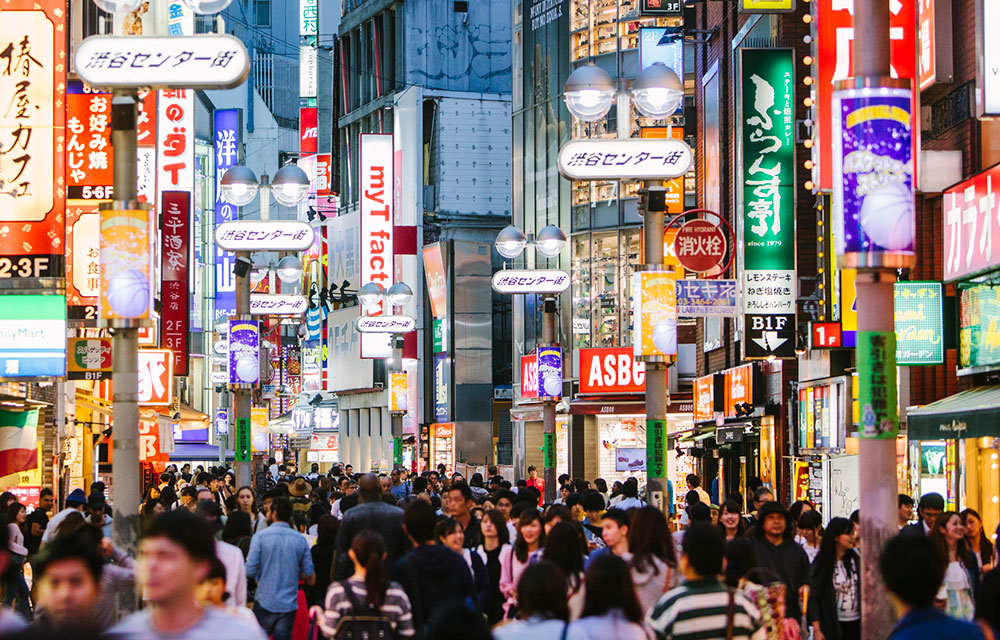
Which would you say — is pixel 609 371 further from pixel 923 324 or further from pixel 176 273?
pixel 923 324

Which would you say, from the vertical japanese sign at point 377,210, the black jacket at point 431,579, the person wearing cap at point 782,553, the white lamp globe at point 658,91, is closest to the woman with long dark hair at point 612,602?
the black jacket at point 431,579

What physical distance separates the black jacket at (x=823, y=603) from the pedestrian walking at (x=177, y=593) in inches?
273

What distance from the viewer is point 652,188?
18016 millimetres

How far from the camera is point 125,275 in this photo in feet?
39.9

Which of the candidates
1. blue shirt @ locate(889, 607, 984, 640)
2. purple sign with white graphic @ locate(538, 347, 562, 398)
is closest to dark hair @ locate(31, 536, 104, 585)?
blue shirt @ locate(889, 607, 984, 640)

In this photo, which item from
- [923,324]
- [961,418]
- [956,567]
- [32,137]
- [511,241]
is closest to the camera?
[956,567]

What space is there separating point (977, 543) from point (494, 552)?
412 centimetres

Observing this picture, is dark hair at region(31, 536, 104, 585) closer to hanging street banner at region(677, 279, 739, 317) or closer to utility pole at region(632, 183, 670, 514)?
utility pole at region(632, 183, 670, 514)

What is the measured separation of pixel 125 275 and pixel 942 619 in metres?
7.76

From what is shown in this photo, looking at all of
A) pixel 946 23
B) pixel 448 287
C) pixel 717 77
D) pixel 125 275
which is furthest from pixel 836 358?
pixel 448 287

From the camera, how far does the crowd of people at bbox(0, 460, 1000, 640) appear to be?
5.88 m

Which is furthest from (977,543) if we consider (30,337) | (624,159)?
(30,337)

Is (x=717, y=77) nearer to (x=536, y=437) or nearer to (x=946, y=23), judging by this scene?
(x=946, y=23)

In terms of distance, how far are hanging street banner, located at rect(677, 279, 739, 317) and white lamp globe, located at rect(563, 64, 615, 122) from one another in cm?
397
